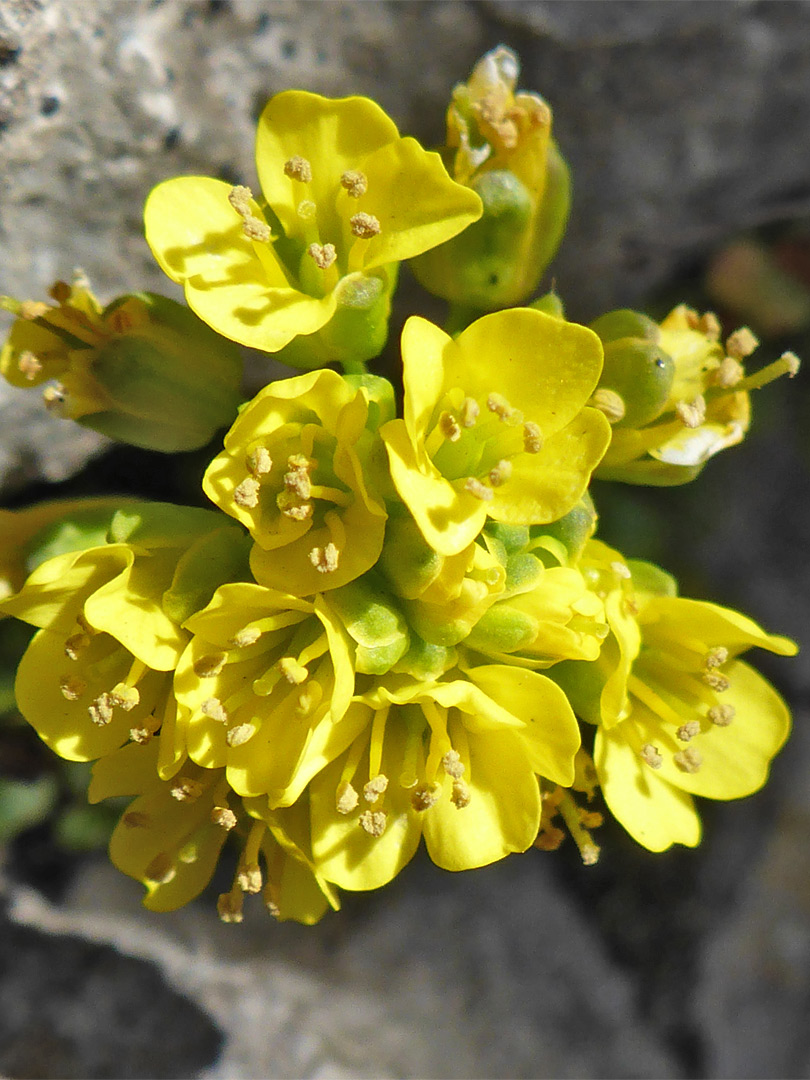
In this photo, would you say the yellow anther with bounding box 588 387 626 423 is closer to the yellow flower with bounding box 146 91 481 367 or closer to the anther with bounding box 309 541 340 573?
the yellow flower with bounding box 146 91 481 367

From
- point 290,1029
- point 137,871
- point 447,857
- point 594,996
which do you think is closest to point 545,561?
point 447,857

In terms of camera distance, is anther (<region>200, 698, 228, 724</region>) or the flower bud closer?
anther (<region>200, 698, 228, 724</region>)

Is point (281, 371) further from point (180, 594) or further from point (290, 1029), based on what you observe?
point (290, 1029)

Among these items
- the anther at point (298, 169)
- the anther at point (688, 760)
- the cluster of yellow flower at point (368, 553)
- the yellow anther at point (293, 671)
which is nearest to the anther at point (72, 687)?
the cluster of yellow flower at point (368, 553)

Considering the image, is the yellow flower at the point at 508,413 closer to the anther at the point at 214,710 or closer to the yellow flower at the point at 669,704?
the yellow flower at the point at 669,704

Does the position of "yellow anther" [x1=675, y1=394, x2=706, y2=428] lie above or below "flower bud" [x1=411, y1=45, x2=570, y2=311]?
below

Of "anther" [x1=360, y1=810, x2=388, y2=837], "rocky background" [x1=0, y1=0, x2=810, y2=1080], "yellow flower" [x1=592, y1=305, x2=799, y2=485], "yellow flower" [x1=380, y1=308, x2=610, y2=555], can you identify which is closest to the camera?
"yellow flower" [x1=380, y1=308, x2=610, y2=555]

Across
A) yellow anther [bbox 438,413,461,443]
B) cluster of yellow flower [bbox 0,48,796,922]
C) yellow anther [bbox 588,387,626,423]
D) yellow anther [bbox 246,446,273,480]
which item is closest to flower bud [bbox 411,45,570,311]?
cluster of yellow flower [bbox 0,48,796,922]
